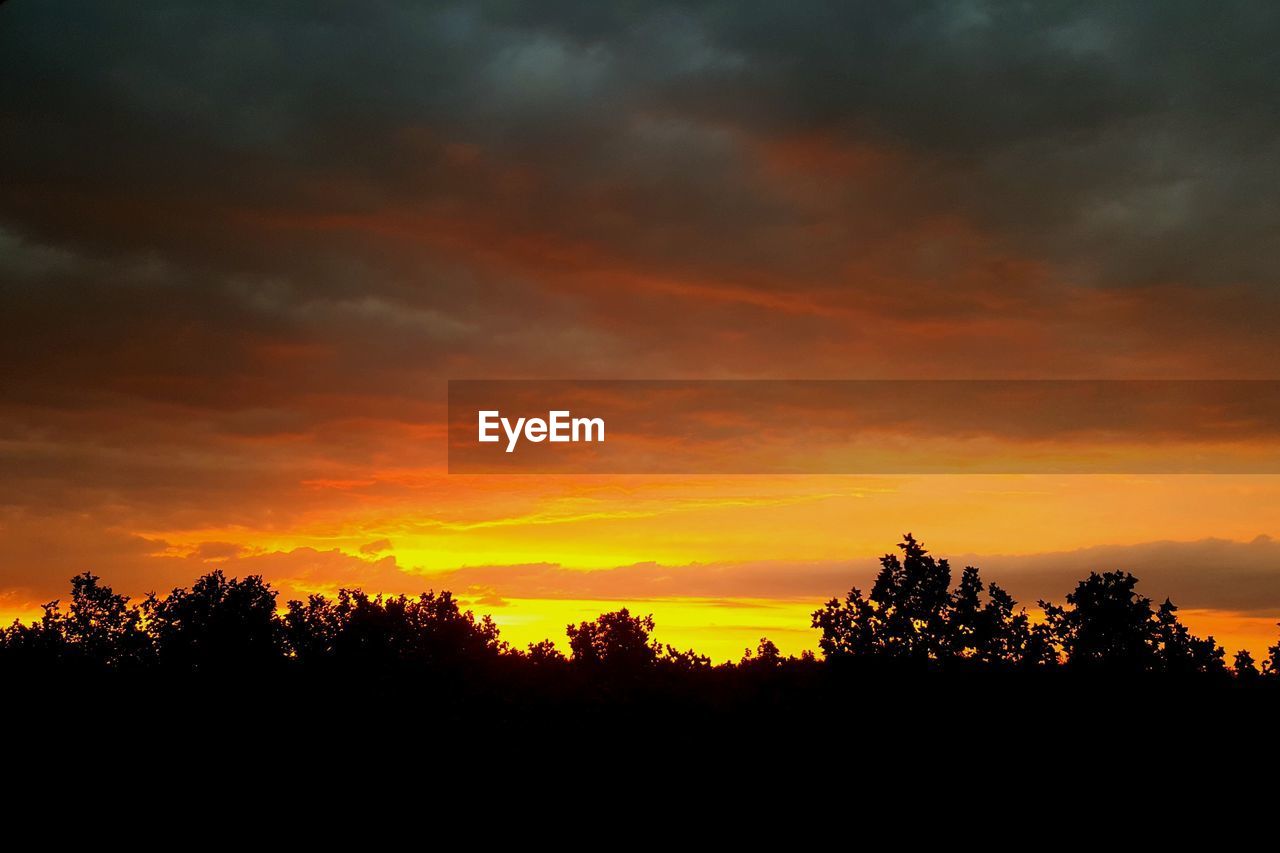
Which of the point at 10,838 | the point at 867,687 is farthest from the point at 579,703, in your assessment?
the point at 10,838

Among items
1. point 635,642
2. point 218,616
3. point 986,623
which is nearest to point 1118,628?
point 986,623

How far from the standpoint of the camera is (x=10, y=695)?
1341 inches

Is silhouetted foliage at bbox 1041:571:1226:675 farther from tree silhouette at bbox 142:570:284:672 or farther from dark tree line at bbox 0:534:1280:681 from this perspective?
tree silhouette at bbox 142:570:284:672

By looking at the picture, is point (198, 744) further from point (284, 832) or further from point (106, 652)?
point (106, 652)

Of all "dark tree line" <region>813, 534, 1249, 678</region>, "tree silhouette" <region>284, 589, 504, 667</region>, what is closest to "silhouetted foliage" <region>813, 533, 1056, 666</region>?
"dark tree line" <region>813, 534, 1249, 678</region>

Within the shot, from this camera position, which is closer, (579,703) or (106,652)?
(579,703)

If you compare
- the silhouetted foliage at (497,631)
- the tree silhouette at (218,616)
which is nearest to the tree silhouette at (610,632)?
the silhouetted foliage at (497,631)

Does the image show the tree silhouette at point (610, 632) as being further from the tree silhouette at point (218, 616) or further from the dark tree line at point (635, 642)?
the tree silhouette at point (218, 616)

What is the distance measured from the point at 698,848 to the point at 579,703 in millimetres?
6829

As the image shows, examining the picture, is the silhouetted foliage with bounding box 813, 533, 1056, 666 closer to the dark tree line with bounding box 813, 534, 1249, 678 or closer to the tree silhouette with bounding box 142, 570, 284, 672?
the dark tree line with bounding box 813, 534, 1249, 678

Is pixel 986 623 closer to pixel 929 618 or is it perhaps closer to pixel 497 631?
pixel 929 618

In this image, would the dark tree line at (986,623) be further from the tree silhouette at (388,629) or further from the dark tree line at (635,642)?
the tree silhouette at (388,629)

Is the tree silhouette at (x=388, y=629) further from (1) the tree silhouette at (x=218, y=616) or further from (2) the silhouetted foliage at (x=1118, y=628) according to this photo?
(2) the silhouetted foliage at (x=1118, y=628)

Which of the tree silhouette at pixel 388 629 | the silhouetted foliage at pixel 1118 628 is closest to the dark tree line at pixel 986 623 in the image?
the silhouetted foliage at pixel 1118 628
